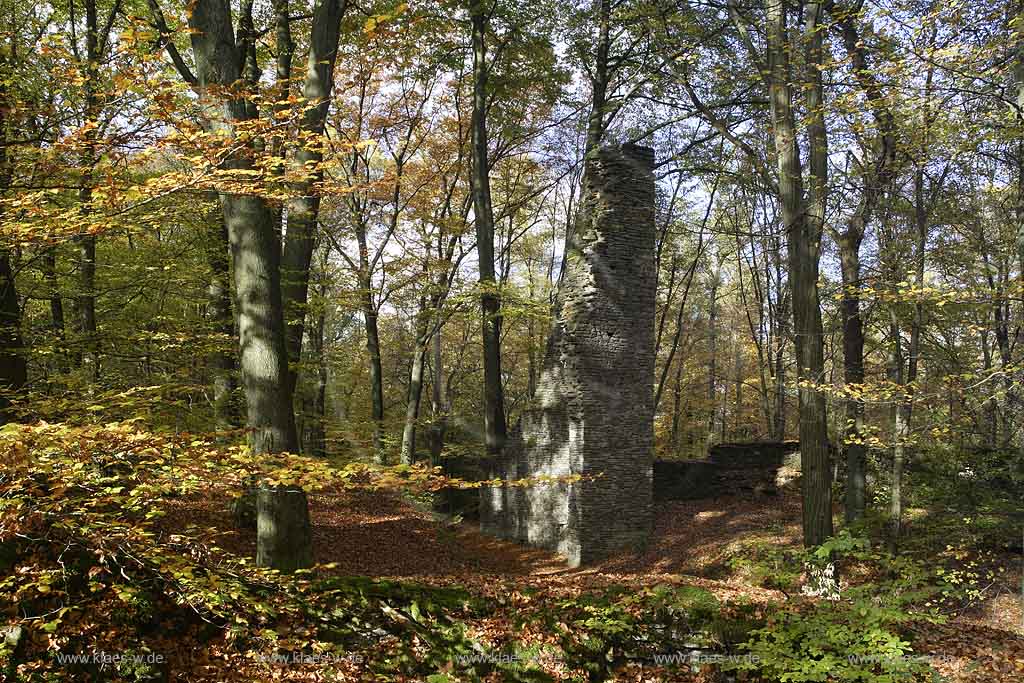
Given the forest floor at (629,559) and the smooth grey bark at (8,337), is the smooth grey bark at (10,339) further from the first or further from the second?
the forest floor at (629,559)

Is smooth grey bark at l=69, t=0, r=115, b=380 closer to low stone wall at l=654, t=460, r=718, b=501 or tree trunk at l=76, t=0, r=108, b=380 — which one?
tree trunk at l=76, t=0, r=108, b=380

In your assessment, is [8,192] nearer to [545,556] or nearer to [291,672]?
[291,672]

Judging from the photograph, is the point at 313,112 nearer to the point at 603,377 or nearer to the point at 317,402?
the point at 603,377

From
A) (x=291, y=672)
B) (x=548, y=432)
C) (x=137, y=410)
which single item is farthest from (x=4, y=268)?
(x=548, y=432)

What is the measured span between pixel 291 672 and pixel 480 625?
156 centimetres

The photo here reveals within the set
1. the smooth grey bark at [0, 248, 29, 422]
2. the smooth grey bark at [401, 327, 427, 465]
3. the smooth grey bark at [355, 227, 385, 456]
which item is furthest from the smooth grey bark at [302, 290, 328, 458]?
the smooth grey bark at [0, 248, 29, 422]

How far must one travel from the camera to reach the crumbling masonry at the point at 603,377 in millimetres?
10664

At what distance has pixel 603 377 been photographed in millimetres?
10898

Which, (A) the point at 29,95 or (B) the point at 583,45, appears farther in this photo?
(B) the point at 583,45

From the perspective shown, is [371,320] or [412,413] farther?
→ [371,320]

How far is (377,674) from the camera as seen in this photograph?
4.11 m

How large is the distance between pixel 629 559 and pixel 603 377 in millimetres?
3093

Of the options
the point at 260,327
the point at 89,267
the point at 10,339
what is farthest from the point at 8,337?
the point at 260,327

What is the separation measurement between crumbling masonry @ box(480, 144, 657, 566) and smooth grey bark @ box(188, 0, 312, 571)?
6012 mm
